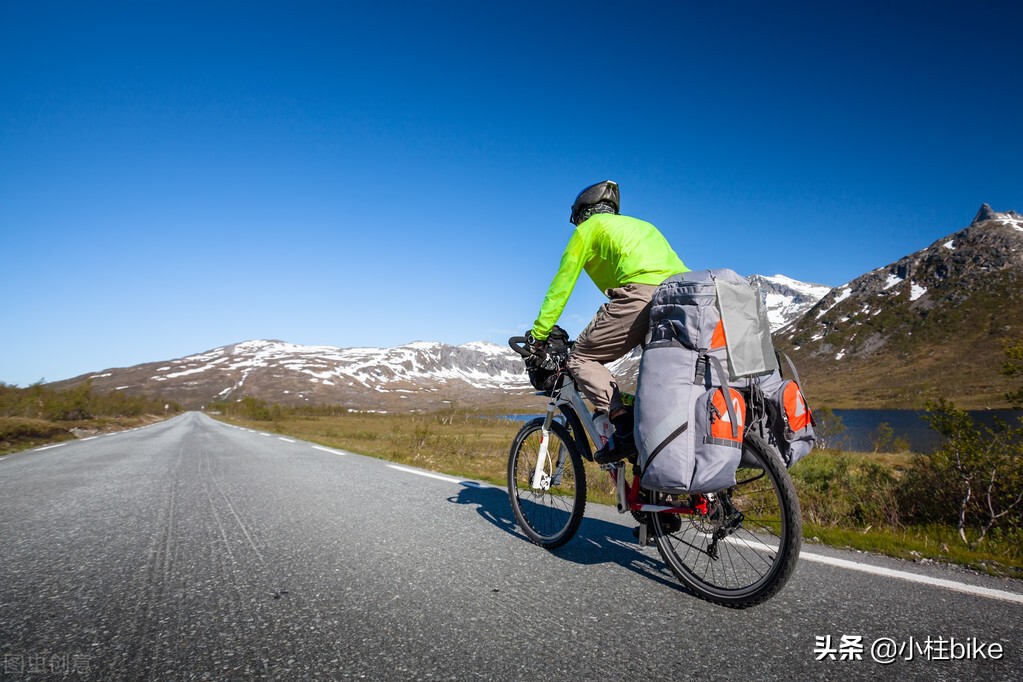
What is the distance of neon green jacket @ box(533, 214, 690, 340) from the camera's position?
11.3 ft

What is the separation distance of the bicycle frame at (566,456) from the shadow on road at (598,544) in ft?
1.22

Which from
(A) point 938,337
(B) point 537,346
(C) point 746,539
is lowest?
(C) point 746,539

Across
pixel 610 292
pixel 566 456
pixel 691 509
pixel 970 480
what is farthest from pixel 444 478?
pixel 970 480

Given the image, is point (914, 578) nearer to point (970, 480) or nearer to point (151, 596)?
point (970, 480)

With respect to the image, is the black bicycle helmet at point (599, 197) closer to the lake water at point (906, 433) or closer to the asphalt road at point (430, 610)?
the asphalt road at point (430, 610)

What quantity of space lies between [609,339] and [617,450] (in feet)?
2.56

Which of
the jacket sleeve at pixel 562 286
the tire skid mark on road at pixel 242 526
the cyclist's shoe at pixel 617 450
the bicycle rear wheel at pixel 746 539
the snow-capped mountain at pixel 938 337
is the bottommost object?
the tire skid mark on road at pixel 242 526

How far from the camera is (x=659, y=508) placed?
2930 mm

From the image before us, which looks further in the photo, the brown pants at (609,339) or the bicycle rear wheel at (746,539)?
the brown pants at (609,339)

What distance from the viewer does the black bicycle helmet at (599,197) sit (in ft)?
13.0

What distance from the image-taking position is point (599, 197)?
13.0ft

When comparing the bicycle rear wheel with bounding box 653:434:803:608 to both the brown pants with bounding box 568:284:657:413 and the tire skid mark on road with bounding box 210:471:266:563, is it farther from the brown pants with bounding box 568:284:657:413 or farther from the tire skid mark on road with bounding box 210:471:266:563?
the tire skid mark on road with bounding box 210:471:266:563

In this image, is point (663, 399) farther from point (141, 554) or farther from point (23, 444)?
point (23, 444)

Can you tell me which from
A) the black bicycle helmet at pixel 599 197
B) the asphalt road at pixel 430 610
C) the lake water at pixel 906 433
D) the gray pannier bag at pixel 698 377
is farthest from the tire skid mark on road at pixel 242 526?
the lake water at pixel 906 433
